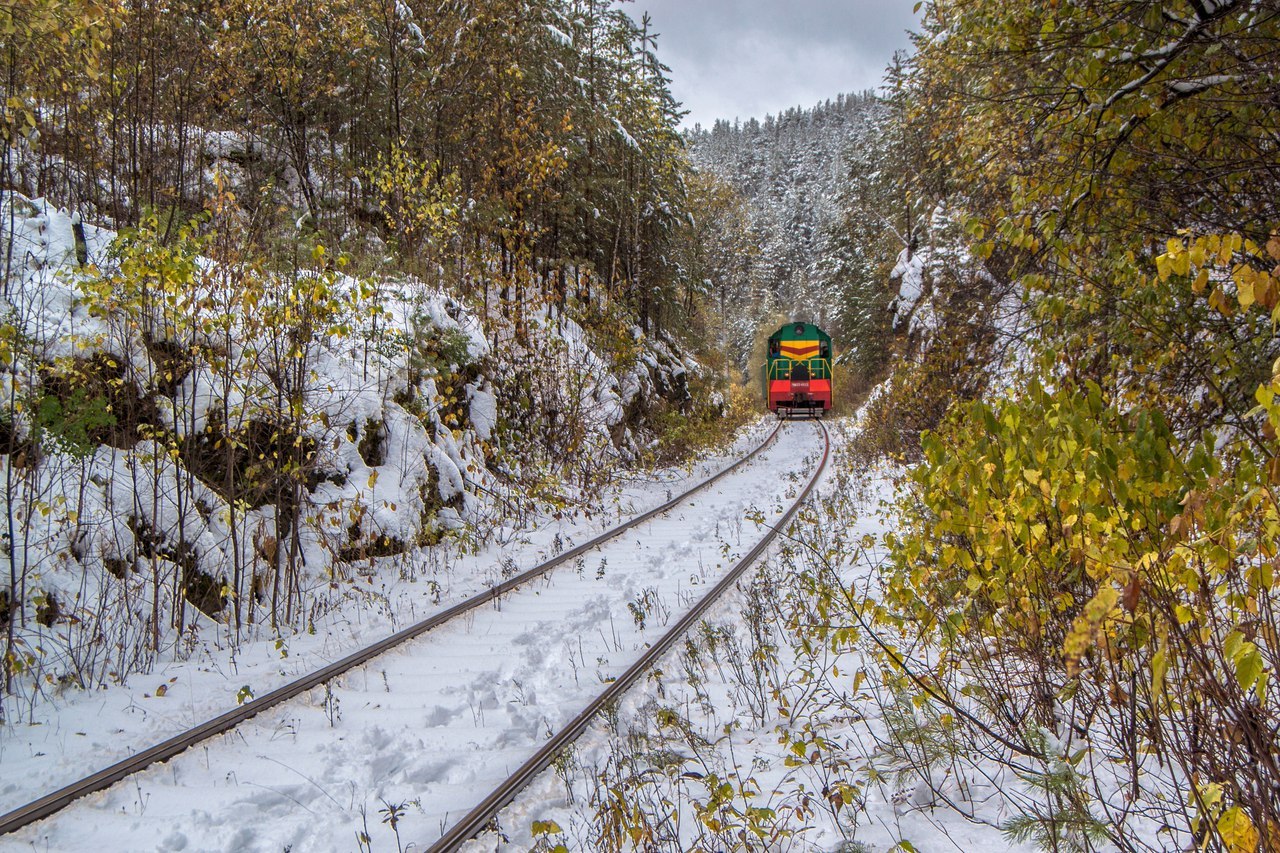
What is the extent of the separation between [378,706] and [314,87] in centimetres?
1385

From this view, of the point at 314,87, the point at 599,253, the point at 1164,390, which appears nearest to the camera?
the point at 1164,390

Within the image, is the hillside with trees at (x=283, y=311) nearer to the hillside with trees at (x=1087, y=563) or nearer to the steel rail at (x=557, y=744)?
the steel rail at (x=557, y=744)

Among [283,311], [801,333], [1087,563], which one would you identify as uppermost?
[801,333]

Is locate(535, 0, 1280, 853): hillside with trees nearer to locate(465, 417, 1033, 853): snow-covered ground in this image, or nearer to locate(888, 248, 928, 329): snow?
locate(465, 417, 1033, 853): snow-covered ground

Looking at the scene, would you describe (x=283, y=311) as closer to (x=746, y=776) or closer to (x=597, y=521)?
(x=746, y=776)

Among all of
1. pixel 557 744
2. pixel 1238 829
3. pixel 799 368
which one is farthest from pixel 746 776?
pixel 799 368

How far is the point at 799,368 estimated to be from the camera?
2944 cm

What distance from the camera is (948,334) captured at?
32.6 ft

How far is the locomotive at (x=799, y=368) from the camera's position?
28.2 metres

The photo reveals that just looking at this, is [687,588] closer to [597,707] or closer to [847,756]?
[597,707]

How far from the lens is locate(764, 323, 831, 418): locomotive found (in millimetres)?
28219

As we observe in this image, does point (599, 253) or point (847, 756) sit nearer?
point (847, 756)

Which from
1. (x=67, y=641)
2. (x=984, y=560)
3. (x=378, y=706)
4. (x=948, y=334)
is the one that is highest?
(x=948, y=334)

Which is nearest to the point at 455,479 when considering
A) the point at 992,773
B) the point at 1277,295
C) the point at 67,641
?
the point at 67,641
